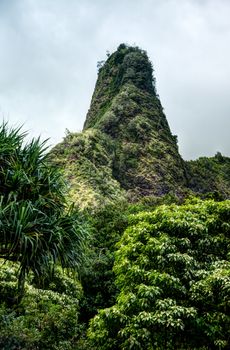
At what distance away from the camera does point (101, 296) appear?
20.1 metres

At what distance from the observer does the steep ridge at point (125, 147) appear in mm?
36812

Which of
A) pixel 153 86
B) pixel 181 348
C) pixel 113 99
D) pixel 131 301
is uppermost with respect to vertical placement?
pixel 153 86

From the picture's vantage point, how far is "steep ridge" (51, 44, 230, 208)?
36812 mm

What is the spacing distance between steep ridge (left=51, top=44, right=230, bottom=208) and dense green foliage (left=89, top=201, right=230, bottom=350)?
18.0 m

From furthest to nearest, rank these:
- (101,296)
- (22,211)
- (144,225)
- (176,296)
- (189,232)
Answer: (101,296)
(144,225)
(189,232)
(176,296)
(22,211)

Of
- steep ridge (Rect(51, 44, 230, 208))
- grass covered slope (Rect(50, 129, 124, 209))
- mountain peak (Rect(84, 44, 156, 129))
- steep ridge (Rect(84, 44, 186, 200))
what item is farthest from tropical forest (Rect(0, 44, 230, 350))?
mountain peak (Rect(84, 44, 156, 129))

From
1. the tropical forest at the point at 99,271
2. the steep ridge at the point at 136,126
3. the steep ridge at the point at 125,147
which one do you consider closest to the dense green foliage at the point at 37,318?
the tropical forest at the point at 99,271

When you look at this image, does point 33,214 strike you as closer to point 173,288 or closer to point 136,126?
point 173,288

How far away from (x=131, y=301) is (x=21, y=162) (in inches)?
186

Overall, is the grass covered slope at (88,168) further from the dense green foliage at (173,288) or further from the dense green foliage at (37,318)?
the dense green foliage at (173,288)

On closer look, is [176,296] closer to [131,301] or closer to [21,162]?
[131,301]

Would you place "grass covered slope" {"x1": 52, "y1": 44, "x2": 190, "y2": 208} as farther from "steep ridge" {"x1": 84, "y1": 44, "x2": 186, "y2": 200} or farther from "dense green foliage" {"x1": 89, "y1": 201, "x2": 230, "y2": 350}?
"dense green foliage" {"x1": 89, "y1": 201, "x2": 230, "y2": 350}

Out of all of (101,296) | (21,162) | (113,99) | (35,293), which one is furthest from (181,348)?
(113,99)

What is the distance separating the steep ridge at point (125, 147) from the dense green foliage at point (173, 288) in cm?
1799
